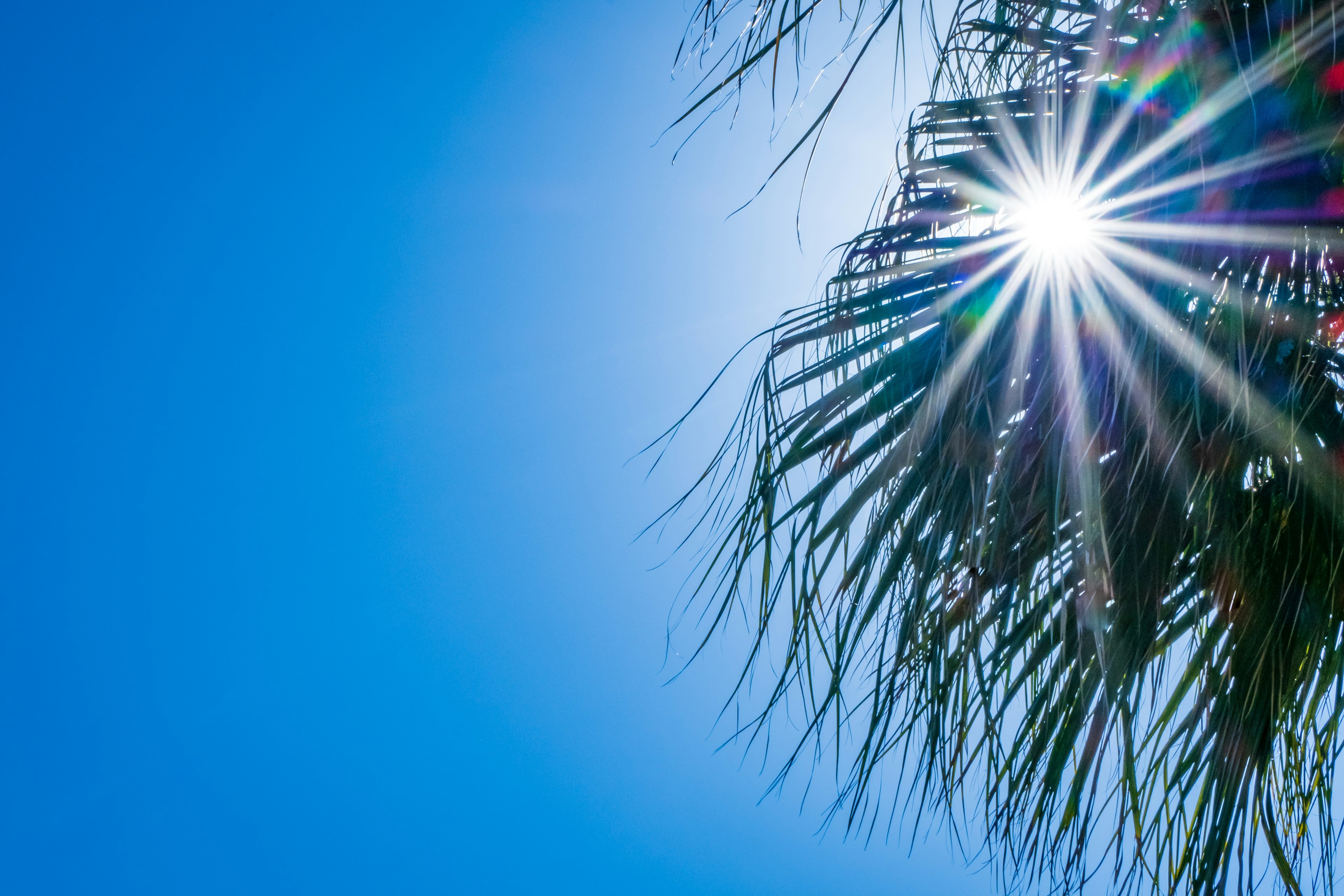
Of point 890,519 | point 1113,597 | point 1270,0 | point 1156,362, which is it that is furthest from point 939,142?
point 1113,597

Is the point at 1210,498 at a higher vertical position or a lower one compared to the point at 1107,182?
lower

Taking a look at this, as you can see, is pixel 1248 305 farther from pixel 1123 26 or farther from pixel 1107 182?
pixel 1123 26

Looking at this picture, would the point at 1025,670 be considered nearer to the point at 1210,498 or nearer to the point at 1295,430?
the point at 1210,498

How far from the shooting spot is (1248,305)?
1.19m

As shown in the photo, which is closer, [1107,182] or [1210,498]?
[1210,498]

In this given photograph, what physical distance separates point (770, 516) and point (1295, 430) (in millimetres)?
757

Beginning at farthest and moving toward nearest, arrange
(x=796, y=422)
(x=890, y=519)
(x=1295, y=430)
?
(x=796, y=422) → (x=890, y=519) → (x=1295, y=430)

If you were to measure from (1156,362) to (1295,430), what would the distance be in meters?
0.19

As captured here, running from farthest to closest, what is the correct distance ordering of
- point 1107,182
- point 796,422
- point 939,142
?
point 939,142
point 796,422
point 1107,182

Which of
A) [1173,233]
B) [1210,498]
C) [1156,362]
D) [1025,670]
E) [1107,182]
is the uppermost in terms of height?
[1107,182]

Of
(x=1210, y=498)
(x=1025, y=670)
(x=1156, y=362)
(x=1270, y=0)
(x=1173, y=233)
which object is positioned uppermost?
(x=1270, y=0)

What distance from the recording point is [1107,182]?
1.32 metres

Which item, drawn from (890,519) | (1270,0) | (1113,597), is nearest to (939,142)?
(1270,0)

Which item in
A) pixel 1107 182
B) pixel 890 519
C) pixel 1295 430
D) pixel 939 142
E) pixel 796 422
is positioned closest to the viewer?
pixel 1295 430
